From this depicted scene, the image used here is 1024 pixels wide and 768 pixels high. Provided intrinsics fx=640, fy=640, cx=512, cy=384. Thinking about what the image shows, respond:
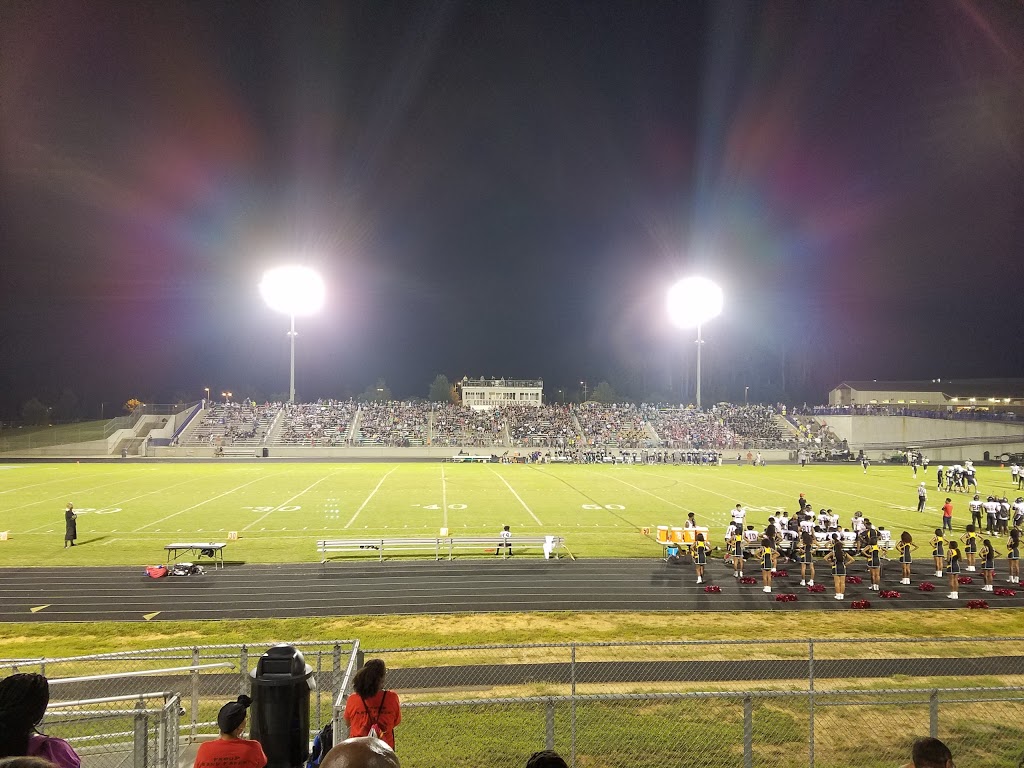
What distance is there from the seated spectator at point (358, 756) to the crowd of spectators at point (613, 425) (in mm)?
61268

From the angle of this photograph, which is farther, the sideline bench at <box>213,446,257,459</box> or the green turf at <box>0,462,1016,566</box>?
the sideline bench at <box>213,446,257,459</box>

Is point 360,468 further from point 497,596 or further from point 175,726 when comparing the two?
point 175,726

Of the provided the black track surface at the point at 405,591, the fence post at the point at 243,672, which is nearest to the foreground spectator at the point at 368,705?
the fence post at the point at 243,672

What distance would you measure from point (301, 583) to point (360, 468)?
3160 cm

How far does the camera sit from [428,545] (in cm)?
1898

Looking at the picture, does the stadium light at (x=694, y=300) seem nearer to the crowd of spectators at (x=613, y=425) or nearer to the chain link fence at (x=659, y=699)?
the crowd of spectators at (x=613, y=425)

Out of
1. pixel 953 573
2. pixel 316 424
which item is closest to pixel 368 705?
pixel 953 573

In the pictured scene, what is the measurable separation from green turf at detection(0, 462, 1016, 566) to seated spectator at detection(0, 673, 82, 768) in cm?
1514

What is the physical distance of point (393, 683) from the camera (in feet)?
29.6

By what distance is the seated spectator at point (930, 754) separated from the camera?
3074 millimetres

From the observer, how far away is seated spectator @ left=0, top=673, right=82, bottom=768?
2979mm

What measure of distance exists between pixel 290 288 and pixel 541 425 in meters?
30.7

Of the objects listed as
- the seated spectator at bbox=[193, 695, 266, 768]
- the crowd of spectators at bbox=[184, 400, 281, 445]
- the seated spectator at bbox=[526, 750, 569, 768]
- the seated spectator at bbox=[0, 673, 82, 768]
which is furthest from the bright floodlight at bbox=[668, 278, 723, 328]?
the seated spectator at bbox=[526, 750, 569, 768]

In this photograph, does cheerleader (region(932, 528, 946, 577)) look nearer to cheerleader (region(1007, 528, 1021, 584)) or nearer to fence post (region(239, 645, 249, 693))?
cheerleader (region(1007, 528, 1021, 584))
